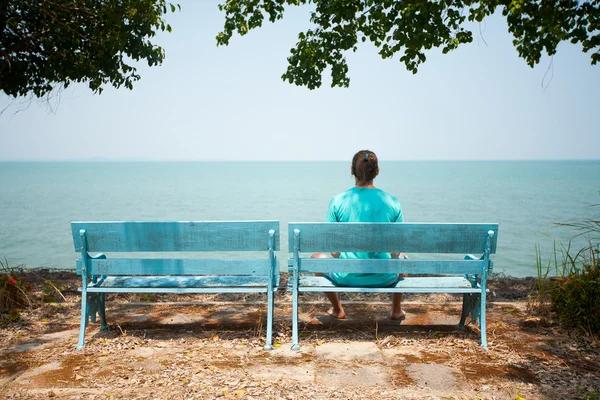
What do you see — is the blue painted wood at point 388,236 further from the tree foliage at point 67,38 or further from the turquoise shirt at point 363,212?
the tree foliage at point 67,38

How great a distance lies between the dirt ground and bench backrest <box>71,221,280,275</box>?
1.91 feet

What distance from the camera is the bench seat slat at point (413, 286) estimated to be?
4102 mm

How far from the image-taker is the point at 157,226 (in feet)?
13.2

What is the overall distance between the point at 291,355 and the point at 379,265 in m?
0.95

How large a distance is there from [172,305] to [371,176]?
2416mm

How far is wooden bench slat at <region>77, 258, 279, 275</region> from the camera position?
161 inches

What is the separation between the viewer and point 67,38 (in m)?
6.85

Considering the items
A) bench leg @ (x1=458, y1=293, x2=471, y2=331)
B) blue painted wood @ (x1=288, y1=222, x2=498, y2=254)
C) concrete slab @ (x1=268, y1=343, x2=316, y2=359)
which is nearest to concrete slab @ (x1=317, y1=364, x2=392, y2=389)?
concrete slab @ (x1=268, y1=343, x2=316, y2=359)

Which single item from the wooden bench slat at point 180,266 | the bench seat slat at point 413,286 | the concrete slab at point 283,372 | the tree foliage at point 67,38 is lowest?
the concrete slab at point 283,372

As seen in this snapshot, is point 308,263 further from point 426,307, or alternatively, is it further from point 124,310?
point 124,310

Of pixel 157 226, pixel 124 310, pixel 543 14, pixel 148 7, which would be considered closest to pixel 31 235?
pixel 148 7

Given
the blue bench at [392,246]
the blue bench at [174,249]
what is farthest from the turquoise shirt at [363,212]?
the blue bench at [174,249]

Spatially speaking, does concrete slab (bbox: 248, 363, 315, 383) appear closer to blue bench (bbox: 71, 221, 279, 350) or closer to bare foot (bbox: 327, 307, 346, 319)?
blue bench (bbox: 71, 221, 279, 350)

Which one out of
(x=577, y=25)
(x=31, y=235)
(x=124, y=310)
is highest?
(x=577, y=25)
